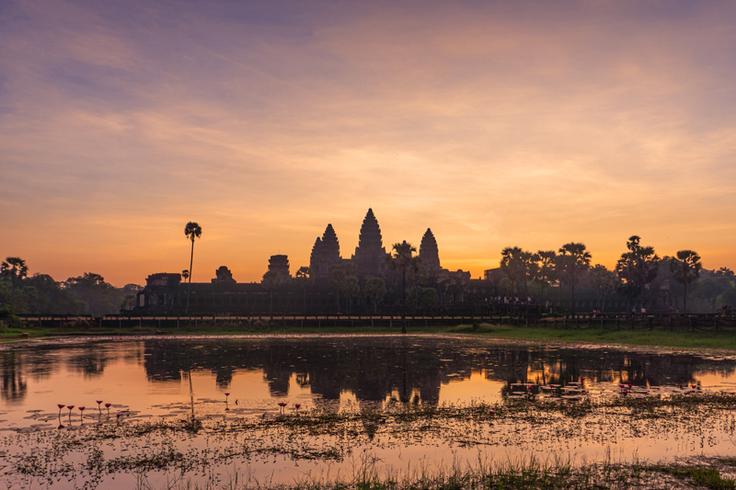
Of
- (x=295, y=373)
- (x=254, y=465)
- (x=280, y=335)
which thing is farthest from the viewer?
(x=280, y=335)

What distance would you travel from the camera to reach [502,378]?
3703cm

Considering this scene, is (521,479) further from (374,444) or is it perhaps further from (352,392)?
(352,392)

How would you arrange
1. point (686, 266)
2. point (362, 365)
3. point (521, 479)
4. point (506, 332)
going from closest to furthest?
point (521, 479) → point (362, 365) → point (506, 332) → point (686, 266)

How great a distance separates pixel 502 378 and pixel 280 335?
4831 cm

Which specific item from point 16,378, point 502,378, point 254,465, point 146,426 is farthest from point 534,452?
point 16,378

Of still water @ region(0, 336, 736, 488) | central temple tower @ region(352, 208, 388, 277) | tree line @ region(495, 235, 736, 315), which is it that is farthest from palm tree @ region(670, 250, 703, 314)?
central temple tower @ region(352, 208, 388, 277)

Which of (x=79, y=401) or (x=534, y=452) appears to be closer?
(x=534, y=452)

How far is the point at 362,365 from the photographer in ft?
143

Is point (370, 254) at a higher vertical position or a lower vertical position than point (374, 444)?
higher

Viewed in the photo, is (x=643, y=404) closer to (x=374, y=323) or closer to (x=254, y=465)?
(x=254, y=465)

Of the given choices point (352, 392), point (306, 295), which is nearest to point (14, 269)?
point (306, 295)

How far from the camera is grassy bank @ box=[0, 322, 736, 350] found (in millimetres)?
60312

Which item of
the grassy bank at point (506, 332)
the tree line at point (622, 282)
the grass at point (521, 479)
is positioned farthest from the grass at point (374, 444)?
the tree line at point (622, 282)

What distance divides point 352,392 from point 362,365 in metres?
12.5
